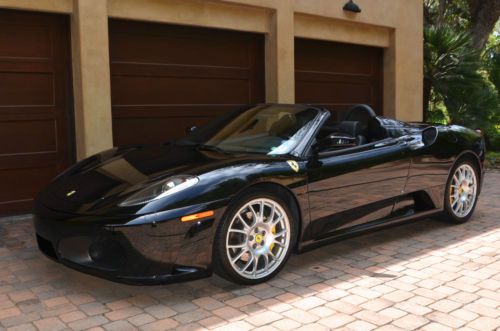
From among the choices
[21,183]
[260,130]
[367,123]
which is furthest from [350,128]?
[21,183]

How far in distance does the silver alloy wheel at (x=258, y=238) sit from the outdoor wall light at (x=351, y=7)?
604 cm

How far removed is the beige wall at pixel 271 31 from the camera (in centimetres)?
630

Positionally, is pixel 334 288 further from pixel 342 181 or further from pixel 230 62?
pixel 230 62

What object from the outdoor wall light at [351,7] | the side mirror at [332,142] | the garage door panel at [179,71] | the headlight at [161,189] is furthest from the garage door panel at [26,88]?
the outdoor wall light at [351,7]

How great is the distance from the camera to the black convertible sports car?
11.2ft

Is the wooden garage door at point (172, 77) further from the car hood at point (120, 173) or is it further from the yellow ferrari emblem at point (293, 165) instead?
the yellow ferrari emblem at point (293, 165)

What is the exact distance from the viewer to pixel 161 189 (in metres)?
3.54

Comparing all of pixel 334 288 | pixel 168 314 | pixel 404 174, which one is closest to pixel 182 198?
pixel 168 314

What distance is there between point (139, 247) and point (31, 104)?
3641mm

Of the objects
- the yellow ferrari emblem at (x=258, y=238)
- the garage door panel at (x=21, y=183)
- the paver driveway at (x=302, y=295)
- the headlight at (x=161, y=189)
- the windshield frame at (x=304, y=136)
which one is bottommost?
the paver driveway at (x=302, y=295)

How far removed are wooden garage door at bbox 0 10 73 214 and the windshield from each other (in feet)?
7.31

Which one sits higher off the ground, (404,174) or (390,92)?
(390,92)

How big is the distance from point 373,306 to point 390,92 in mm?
7454

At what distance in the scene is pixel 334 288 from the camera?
385cm
